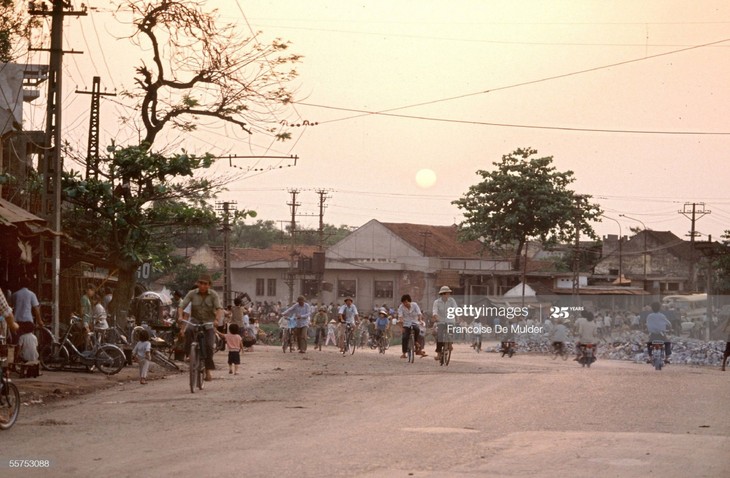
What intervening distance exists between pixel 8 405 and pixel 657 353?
69.1 ft

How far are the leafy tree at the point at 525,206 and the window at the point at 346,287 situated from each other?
12985mm

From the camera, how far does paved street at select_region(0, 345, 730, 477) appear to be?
30.8ft

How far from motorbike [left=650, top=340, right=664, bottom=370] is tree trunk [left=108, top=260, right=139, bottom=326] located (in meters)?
13.3

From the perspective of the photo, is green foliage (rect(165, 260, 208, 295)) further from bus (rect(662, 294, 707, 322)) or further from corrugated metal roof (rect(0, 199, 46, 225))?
corrugated metal roof (rect(0, 199, 46, 225))

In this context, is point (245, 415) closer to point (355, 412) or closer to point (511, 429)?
point (355, 412)

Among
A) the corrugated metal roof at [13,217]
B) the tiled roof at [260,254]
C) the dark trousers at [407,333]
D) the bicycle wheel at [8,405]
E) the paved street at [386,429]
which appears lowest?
the paved street at [386,429]

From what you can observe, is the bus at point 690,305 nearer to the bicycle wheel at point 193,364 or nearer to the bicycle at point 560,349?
the bicycle at point 560,349

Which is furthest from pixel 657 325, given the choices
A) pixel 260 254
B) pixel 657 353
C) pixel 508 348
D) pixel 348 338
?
pixel 260 254

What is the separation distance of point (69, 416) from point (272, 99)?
588 inches

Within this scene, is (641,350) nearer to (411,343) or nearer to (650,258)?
(411,343)

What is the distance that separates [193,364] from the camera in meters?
17.5

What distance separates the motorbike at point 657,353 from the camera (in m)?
29.7

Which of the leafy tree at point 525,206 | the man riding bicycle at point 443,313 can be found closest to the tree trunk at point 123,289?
the man riding bicycle at point 443,313

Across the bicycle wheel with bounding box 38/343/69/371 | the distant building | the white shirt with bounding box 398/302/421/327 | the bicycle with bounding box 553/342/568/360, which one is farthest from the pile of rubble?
the distant building
